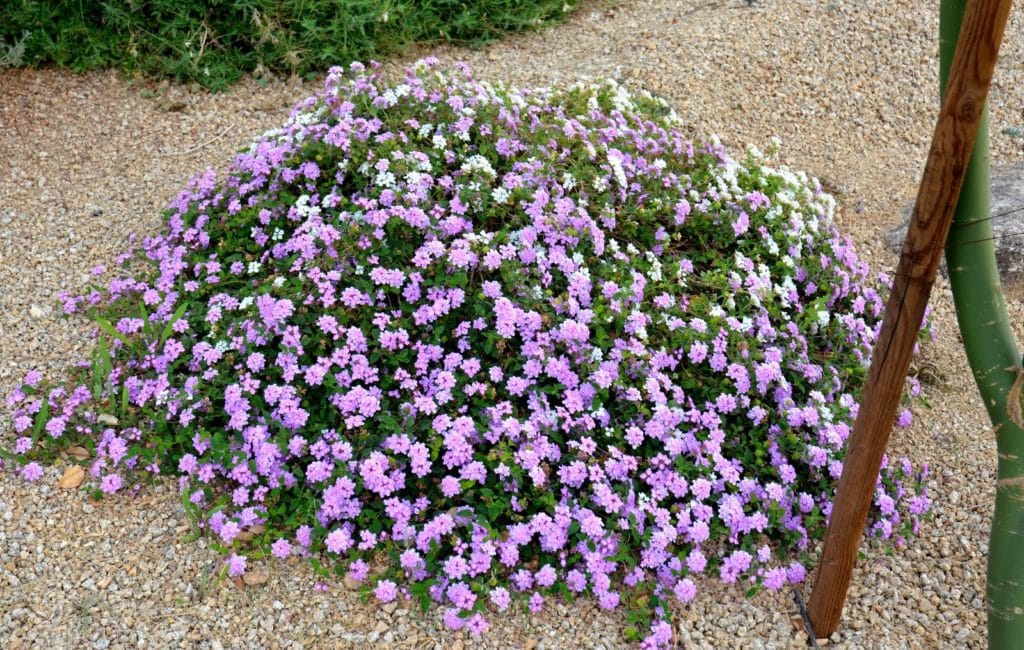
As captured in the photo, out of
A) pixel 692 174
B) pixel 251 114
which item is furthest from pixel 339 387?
pixel 251 114

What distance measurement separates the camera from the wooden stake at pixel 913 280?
1843mm

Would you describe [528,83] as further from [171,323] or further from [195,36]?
[171,323]

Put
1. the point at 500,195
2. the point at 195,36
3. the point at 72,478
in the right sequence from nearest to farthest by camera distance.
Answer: the point at 72,478
the point at 500,195
the point at 195,36

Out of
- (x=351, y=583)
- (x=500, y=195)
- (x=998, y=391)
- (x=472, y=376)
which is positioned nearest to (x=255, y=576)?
(x=351, y=583)

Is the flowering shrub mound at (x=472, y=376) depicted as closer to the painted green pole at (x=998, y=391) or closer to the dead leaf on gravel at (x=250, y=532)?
the dead leaf on gravel at (x=250, y=532)

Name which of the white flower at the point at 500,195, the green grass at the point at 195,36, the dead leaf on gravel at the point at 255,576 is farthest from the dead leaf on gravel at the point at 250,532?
the green grass at the point at 195,36

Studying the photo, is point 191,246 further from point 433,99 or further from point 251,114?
point 251,114

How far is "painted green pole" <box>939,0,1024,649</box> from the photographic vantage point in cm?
224

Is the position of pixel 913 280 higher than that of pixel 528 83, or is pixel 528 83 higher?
pixel 913 280

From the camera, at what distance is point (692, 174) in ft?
12.5

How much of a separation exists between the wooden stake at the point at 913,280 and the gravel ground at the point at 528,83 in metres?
0.42

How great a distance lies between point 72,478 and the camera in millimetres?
2990

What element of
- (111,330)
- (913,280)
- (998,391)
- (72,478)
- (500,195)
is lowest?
(72,478)

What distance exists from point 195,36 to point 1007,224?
177 inches
